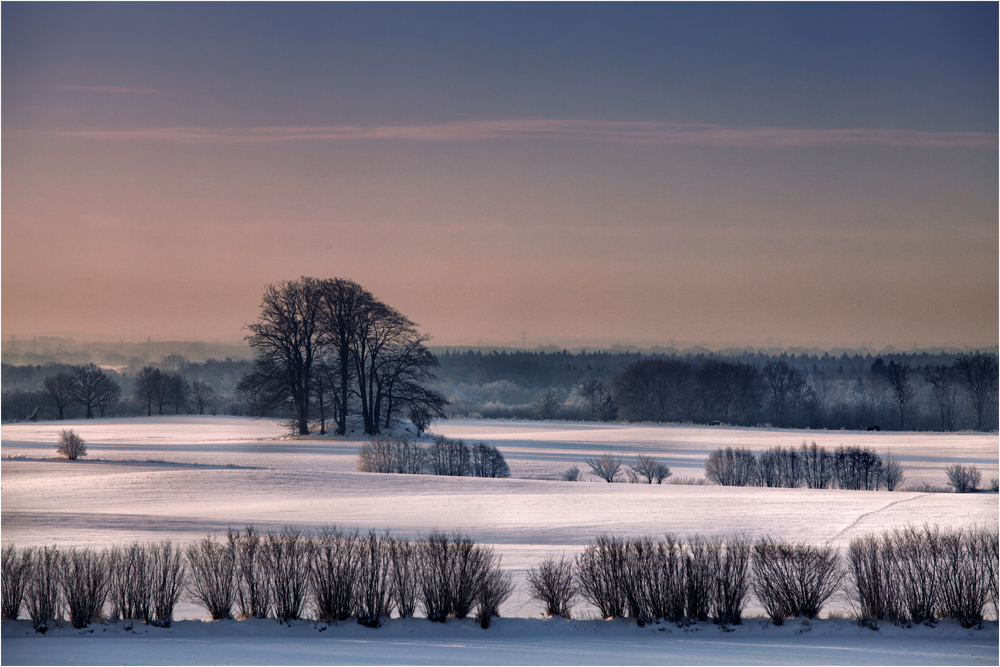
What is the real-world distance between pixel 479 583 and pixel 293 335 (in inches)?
1509

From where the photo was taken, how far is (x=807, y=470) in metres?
34.8

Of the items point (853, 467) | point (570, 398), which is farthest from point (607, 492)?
point (570, 398)

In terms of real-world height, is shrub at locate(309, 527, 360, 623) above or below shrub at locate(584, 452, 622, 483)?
above

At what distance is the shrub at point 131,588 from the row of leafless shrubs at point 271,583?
0.05 ft

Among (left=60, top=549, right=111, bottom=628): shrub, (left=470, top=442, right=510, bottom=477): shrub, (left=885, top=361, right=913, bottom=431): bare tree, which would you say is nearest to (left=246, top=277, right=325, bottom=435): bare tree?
(left=470, top=442, right=510, bottom=477): shrub

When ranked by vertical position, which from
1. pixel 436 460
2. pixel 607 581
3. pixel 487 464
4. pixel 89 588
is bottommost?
pixel 487 464

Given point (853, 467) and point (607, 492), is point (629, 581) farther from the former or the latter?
point (853, 467)

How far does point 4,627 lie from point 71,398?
58.8 meters

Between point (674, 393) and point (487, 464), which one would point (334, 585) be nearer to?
point (487, 464)

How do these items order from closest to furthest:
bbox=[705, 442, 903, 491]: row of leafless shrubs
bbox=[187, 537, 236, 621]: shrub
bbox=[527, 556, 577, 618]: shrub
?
1. bbox=[187, 537, 236, 621]: shrub
2. bbox=[527, 556, 577, 618]: shrub
3. bbox=[705, 442, 903, 491]: row of leafless shrubs

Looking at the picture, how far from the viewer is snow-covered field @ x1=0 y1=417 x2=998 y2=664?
11406mm

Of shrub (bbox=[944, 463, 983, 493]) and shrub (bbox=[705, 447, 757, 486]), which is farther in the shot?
shrub (bbox=[705, 447, 757, 486])

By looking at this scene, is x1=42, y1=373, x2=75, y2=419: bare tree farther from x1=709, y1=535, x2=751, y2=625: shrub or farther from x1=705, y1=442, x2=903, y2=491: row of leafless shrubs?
x1=709, y1=535, x2=751, y2=625: shrub

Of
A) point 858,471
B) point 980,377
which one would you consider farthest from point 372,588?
point 980,377
